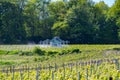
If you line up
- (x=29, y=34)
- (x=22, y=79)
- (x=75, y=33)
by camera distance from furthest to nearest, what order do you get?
(x=29, y=34), (x=75, y=33), (x=22, y=79)

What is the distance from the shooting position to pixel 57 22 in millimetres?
89688

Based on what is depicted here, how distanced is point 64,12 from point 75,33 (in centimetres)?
1120

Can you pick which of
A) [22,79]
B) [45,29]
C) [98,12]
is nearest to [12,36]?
[45,29]

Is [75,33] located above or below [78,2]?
below

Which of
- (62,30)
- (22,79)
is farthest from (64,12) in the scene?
(22,79)

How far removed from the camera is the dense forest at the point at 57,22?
83250 mm

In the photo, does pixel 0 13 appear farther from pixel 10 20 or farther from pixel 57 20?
pixel 57 20

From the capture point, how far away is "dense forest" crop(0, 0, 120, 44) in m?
83.2

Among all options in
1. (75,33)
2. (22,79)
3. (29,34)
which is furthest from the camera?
(29,34)

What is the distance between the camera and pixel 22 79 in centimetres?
1881

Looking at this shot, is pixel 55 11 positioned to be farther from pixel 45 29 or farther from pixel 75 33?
pixel 75 33

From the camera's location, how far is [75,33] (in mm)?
83250

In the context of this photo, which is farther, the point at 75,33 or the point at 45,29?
the point at 45,29

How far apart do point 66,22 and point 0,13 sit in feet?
51.6
